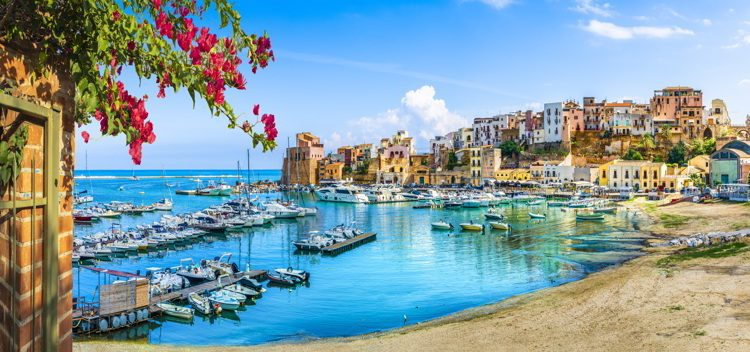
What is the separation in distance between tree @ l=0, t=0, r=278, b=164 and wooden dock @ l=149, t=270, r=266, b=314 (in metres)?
19.7

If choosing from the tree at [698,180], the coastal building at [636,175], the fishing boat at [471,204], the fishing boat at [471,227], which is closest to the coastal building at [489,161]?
the coastal building at [636,175]

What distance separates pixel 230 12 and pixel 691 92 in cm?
11463

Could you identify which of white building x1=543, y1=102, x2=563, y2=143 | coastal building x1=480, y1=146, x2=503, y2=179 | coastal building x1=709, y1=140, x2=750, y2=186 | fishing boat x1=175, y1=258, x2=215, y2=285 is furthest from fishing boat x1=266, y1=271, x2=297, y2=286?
white building x1=543, y1=102, x2=563, y2=143

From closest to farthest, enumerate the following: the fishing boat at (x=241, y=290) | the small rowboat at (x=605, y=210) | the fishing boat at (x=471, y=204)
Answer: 1. the fishing boat at (x=241, y=290)
2. the small rowboat at (x=605, y=210)
3. the fishing boat at (x=471, y=204)

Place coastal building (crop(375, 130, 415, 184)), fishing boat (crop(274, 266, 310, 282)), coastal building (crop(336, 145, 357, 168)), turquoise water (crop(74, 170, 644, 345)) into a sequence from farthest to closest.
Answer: coastal building (crop(336, 145, 357, 168)) < coastal building (crop(375, 130, 415, 184)) < fishing boat (crop(274, 266, 310, 282)) < turquoise water (crop(74, 170, 644, 345))

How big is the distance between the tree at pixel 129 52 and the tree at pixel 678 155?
3866 inches

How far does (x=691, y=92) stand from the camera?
102312 mm

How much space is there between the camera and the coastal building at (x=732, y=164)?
6881 cm

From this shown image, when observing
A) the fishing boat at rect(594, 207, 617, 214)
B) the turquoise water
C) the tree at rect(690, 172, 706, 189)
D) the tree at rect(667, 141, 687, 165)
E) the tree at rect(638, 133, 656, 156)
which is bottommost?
the turquoise water

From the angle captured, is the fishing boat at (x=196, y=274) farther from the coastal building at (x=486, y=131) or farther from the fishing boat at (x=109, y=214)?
the coastal building at (x=486, y=131)

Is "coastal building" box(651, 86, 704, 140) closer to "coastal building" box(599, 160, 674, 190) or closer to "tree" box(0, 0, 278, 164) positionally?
"coastal building" box(599, 160, 674, 190)

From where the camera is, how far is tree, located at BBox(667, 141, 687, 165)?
297ft

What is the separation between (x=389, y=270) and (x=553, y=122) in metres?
80.5

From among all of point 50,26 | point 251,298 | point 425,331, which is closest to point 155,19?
point 50,26
